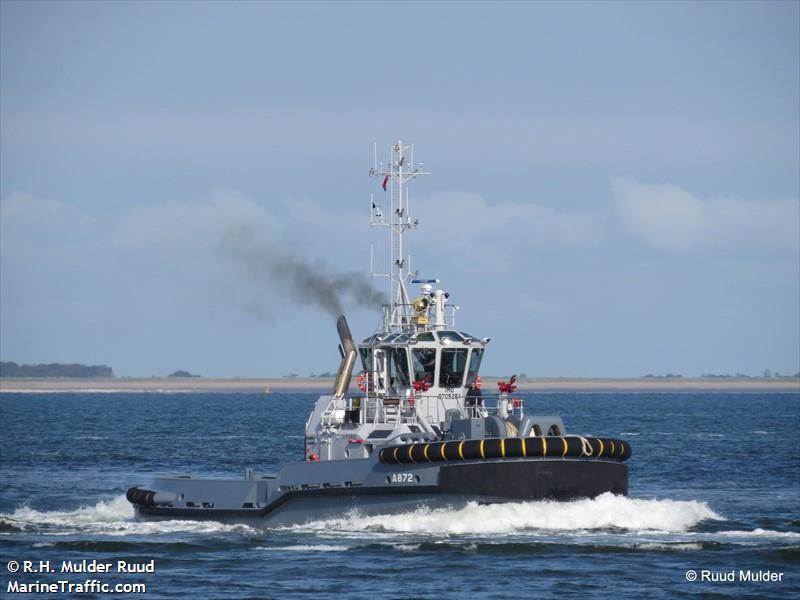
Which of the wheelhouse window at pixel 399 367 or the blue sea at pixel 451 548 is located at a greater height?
the wheelhouse window at pixel 399 367

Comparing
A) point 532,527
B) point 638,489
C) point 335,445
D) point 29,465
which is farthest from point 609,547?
point 29,465

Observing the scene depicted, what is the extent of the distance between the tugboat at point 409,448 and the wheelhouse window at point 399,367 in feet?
0.06

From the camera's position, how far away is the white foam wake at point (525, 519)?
26875 millimetres

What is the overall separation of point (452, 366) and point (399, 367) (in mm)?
1040

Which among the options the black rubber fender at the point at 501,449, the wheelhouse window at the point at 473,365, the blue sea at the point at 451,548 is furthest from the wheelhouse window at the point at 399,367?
the blue sea at the point at 451,548

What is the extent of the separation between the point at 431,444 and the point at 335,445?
326cm

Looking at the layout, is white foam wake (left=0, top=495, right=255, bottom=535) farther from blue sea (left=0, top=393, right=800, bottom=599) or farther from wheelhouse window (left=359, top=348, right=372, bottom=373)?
wheelhouse window (left=359, top=348, right=372, bottom=373)

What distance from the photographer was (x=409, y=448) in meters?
27.0

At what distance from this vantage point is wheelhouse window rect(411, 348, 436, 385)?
2967cm

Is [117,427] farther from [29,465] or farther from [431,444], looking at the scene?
[431,444]

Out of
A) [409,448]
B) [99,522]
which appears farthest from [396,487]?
[99,522]

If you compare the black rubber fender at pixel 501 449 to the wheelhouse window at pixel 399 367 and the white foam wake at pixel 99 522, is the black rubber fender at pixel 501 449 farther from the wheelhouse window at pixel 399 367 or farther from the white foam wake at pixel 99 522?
the white foam wake at pixel 99 522

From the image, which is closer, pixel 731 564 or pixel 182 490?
pixel 731 564

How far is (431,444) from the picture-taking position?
1057 inches
